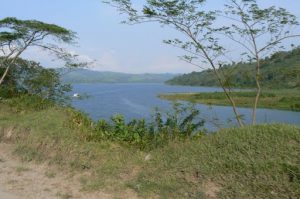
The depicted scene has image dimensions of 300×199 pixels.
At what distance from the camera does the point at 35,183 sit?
538 cm

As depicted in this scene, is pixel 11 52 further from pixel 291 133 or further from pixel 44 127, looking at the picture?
pixel 291 133

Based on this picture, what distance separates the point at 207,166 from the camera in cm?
498

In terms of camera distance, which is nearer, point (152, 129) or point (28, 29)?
point (152, 129)

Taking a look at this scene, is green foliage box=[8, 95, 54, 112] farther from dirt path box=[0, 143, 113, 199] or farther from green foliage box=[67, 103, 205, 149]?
dirt path box=[0, 143, 113, 199]

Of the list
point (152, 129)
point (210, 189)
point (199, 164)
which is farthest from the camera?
point (152, 129)

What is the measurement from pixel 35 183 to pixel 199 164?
87.0 inches

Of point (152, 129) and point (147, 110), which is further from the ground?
point (152, 129)

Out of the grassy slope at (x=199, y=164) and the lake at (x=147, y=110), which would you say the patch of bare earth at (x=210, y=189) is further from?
the lake at (x=147, y=110)

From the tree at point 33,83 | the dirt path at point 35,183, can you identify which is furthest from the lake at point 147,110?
the dirt path at point 35,183

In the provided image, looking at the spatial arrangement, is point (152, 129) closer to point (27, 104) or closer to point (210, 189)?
point (210, 189)

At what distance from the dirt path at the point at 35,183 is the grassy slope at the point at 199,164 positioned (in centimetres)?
17

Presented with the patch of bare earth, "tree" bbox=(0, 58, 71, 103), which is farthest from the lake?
the patch of bare earth

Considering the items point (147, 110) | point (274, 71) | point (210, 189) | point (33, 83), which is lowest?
point (147, 110)

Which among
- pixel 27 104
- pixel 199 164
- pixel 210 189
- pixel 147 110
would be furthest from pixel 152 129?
pixel 147 110
